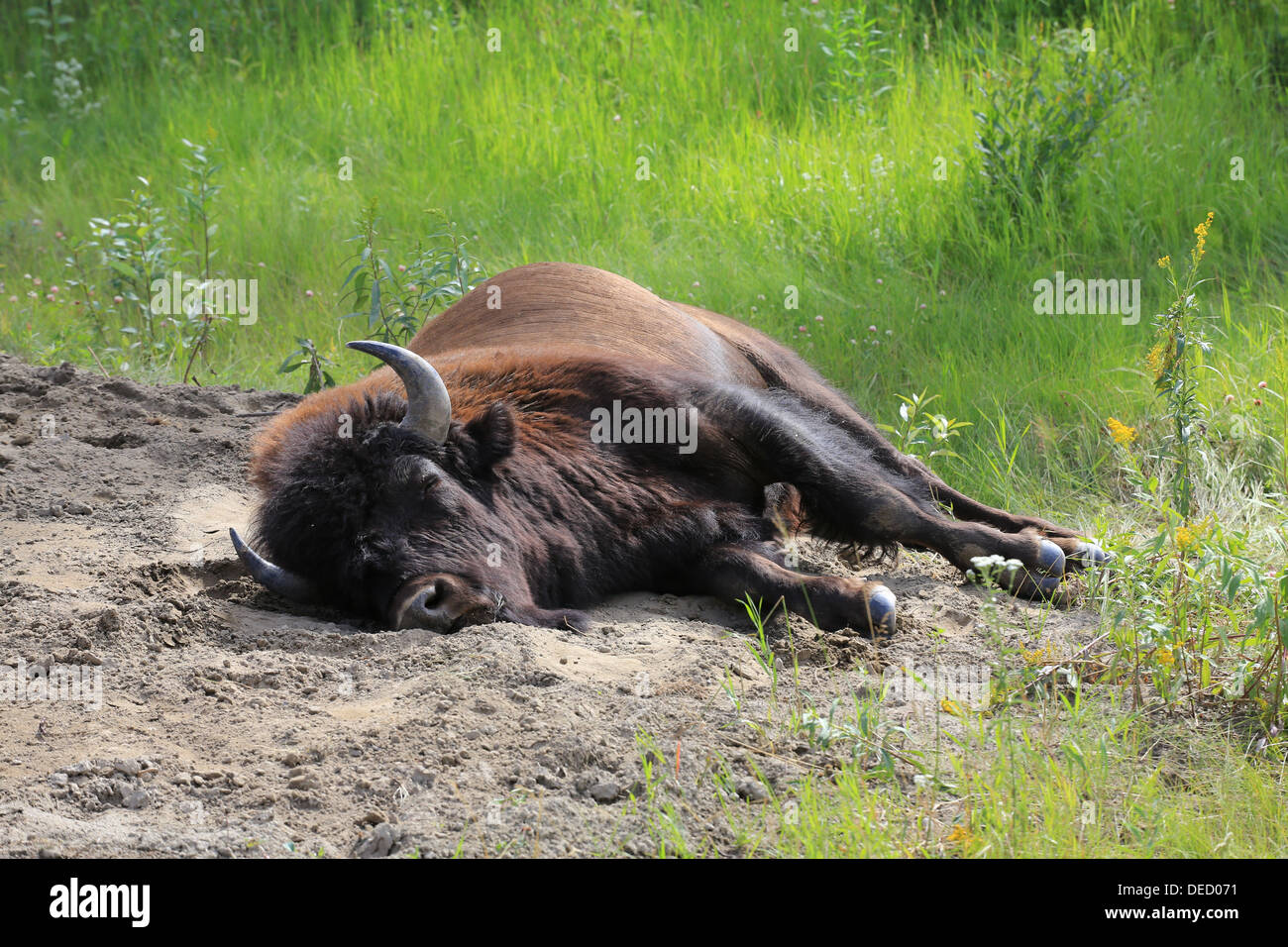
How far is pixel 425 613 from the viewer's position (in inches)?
153

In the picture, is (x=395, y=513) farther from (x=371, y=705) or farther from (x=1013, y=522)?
(x=1013, y=522)

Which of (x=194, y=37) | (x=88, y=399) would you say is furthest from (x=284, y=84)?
(x=88, y=399)

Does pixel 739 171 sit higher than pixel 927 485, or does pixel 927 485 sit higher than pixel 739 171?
pixel 739 171

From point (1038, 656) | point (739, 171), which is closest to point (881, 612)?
point (1038, 656)

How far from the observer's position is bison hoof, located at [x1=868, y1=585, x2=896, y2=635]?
4.17 metres

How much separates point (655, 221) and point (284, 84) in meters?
4.90

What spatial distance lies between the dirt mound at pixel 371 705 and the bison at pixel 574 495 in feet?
0.48

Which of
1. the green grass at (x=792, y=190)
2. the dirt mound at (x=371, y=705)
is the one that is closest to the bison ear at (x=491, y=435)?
the dirt mound at (x=371, y=705)

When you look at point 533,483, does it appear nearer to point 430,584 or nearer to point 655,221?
point 430,584

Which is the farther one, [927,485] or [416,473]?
[927,485]

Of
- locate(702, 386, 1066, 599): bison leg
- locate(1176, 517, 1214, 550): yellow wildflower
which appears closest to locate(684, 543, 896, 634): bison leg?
locate(702, 386, 1066, 599): bison leg

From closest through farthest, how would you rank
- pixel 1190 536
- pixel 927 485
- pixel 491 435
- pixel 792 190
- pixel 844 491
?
1. pixel 1190 536
2. pixel 491 435
3. pixel 844 491
4. pixel 927 485
5. pixel 792 190

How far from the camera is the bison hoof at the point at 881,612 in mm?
4168

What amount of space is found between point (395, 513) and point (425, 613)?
1.38 feet
